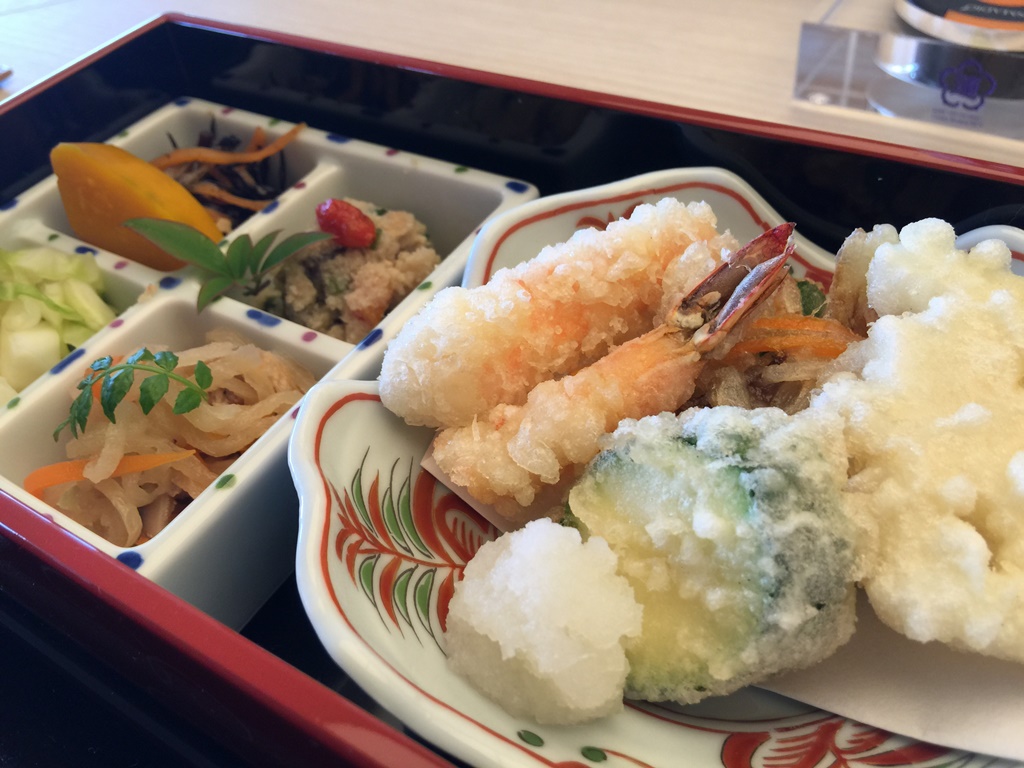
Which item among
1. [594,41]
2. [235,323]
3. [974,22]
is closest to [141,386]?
[235,323]

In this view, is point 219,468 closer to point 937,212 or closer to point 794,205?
point 794,205

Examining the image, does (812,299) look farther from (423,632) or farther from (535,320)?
(423,632)

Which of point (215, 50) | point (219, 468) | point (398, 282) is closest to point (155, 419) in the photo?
point (219, 468)

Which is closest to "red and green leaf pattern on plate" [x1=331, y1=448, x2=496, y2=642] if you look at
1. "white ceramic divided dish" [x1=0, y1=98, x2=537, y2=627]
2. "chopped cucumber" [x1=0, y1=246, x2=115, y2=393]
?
"white ceramic divided dish" [x1=0, y1=98, x2=537, y2=627]

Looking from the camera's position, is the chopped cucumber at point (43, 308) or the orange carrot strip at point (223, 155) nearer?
the chopped cucumber at point (43, 308)

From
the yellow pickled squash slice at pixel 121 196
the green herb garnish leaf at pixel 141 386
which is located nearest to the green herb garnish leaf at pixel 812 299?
the green herb garnish leaf at pixel 141 386

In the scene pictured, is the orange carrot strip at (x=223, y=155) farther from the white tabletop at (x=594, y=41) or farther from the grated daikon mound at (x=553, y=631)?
the grated daikon mound at (x=553, y=631)
